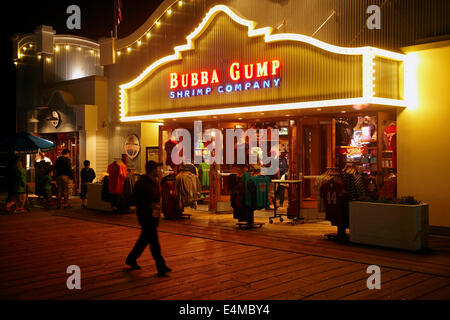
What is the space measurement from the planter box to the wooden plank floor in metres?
0.23

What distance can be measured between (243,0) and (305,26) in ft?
8.19

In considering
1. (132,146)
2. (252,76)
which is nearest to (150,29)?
(132,146)

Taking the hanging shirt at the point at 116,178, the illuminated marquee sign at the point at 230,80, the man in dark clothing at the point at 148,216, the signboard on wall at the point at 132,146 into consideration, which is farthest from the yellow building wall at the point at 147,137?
the man in dark clothing at the point at 148,216

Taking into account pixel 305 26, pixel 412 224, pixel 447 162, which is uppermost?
pixel 305 26

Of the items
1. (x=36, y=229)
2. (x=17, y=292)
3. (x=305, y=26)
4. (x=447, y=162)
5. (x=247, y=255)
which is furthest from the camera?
(x=305, y=26)

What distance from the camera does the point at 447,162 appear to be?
1095 cm

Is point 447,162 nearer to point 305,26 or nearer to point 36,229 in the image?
point 305,26

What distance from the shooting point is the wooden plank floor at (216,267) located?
666 centimetres

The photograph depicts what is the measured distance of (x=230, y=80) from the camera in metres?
14.0

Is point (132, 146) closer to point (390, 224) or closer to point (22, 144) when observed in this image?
point (22, 144)

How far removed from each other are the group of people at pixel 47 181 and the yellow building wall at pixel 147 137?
2.29 m

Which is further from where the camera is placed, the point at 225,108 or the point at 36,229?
the point at 225,108
